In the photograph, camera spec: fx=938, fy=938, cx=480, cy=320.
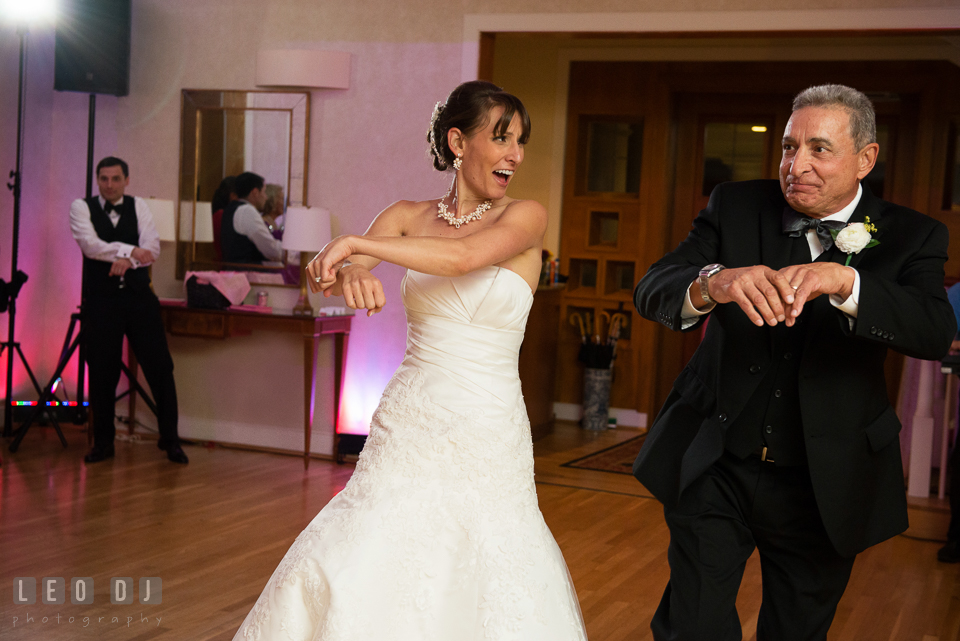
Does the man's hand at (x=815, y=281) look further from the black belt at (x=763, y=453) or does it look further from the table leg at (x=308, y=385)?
the table leg at (x=308, y=385)

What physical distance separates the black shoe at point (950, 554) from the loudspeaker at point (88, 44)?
5.90m

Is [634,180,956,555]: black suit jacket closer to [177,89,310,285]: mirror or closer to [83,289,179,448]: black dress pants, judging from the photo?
[83,289,179,448]: black dress pants

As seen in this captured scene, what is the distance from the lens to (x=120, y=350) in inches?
234

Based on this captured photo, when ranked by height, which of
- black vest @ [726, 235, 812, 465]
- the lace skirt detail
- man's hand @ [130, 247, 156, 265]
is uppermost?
man's hand @ [130, 247, 156, 265]

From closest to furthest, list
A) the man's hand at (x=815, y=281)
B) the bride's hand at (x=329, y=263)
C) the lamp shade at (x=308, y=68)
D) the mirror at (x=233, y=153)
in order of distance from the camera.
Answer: the man's hand at (x=815, y=281) < the bride's hand at (x=329, y=263) < the lamp shade at (x=308, y=68) < the mirror at (x=233, y=153)

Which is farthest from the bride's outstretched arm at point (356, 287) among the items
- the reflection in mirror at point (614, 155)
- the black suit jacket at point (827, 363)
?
the reflection in mirror at point (614, 155)

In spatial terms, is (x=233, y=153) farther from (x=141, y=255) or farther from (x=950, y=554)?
(x=950, y=554)

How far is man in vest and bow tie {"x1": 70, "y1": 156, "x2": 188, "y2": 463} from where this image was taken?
5.81 metres

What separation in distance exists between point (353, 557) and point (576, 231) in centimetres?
645

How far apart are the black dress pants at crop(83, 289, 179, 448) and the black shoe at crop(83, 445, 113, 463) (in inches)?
1.1

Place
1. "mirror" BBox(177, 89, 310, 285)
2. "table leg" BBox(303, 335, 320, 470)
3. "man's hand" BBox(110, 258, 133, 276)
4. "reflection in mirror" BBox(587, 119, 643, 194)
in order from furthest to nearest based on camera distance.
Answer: "reflection in mirror" BBox(587, 119, 643, 194) < "mirror" BBox(177, 89, 310, 285) < "table leg" BBox(303, 335, 320, 470) < "man's hand" BBox(110, 258, 133, 276)

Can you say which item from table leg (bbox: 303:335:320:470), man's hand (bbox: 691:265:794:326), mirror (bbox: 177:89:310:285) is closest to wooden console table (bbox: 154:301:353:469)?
table leg (bbox: 303:335:320:470)

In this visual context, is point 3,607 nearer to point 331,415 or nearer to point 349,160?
point 331,415

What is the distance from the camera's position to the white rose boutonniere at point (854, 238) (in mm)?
1956
